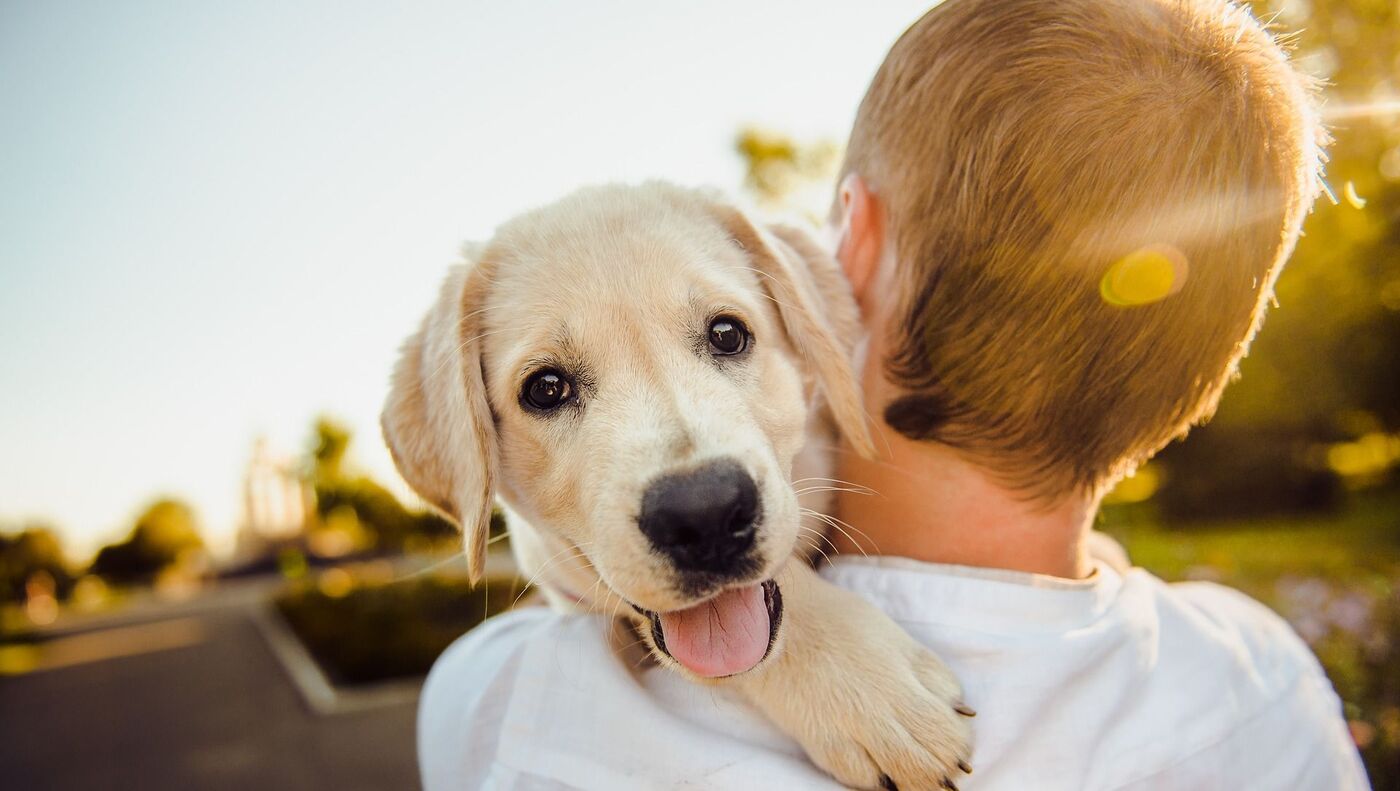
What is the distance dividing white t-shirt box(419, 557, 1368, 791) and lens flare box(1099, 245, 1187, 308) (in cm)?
68

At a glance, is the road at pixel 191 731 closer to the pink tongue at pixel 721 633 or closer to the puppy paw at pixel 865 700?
the pink tongue at pixel 721 633

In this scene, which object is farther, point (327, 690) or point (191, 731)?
point (327, 690)

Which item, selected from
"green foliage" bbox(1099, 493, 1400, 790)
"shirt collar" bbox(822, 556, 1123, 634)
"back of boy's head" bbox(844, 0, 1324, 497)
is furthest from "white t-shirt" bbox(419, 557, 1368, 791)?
"green foliage" bbox(1099, 493, 1400, 790)

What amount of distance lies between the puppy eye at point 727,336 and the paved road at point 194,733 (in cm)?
936

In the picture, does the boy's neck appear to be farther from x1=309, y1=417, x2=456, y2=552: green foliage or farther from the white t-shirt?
x1=309, y1=417, x2=456, y2=552: green foliage

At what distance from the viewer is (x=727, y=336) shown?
8.60ft

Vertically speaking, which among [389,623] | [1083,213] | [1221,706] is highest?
[1083,213]

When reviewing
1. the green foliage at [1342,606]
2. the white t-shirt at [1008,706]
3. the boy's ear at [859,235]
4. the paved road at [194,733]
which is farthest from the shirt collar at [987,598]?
the paved road at [194,733]

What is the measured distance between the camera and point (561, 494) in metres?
2.52

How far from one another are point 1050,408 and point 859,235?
70 centimetres

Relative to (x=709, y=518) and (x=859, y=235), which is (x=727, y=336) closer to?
(x=859, y=235)

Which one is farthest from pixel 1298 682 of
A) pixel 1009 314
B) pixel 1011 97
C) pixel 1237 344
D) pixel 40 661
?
pixel 40 661

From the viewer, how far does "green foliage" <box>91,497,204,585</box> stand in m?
45.7

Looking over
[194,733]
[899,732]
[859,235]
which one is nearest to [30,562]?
[194,733]
